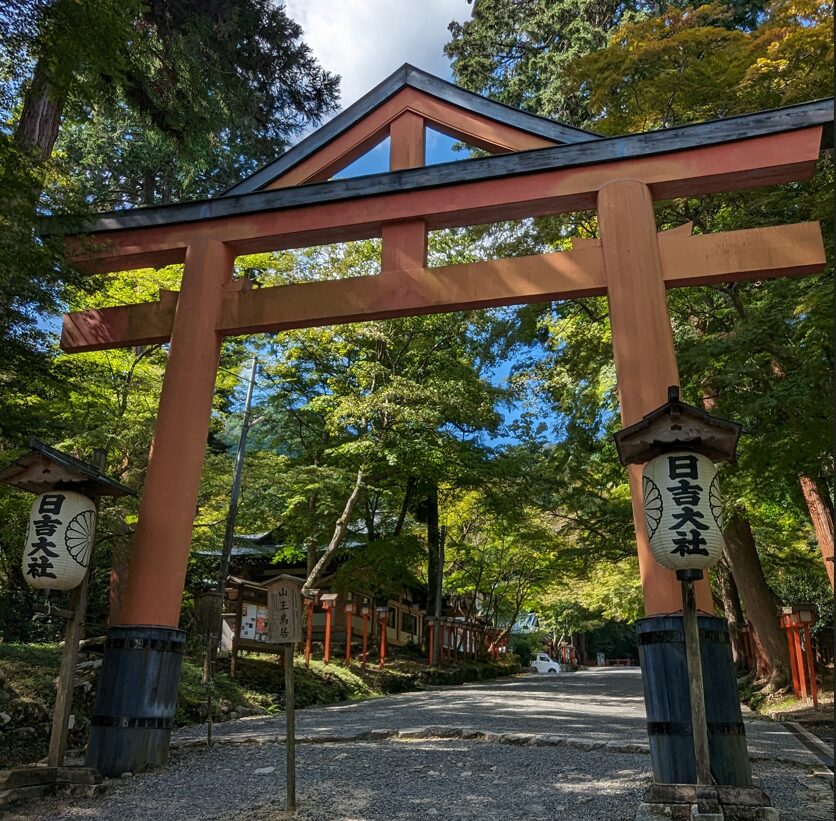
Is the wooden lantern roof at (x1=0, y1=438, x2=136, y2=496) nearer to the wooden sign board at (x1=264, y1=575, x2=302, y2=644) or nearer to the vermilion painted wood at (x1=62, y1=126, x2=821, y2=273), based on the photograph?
the wooden sign board at (x1=264, y1=575, x2=302, y2=644)

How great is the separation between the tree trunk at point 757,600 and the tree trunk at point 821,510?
145 centimetres

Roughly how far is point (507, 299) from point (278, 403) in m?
12.4

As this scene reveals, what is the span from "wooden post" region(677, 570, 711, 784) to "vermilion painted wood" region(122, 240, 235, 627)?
400 cm

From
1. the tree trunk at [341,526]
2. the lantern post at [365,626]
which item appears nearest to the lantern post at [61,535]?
the tree trunk at [341,526]

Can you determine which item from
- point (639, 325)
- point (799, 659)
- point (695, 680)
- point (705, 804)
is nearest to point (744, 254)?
point (639, 325)

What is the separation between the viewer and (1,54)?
6633 millimetres

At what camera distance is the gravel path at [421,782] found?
166 inches

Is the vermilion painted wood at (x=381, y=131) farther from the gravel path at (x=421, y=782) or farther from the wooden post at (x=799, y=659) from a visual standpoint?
the wooden post at (x=799, y=659)

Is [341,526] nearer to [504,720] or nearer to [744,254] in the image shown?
[504,720]

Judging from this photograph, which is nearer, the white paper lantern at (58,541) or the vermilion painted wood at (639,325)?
the vermilion painted wood at (639,325)

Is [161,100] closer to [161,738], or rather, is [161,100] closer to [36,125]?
[36,125]

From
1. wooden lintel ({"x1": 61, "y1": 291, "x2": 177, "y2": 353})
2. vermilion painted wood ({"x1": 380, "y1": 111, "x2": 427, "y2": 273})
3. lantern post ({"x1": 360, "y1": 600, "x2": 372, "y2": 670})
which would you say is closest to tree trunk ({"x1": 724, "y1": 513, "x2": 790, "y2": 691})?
lantern post ({"x1": 360, "y1": 600, "x2": 372, "y2": 670})

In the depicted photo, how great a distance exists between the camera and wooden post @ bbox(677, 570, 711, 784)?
3959 millimetres

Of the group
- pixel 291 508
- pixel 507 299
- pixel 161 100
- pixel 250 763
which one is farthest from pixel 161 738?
pixel 291 508
